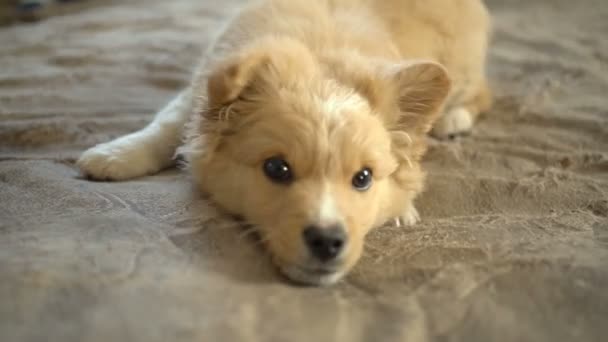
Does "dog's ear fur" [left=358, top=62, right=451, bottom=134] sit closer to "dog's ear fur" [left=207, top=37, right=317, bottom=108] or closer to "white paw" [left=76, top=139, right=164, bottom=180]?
"dog's ear fur" [left=207, top=37, right=317, bottom=108]

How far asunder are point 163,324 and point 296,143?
0.76 metres

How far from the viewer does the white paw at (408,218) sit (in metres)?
2.35

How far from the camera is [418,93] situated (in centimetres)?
236

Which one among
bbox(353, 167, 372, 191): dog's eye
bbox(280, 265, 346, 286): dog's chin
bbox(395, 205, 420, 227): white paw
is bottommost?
bbox(395, 205, 420, 227): white paw

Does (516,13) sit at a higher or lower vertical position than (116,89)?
higher

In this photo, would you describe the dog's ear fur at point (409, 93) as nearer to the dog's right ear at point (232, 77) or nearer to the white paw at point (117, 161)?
the dog's right ear at point (232, 77)

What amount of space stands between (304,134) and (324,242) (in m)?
0.39

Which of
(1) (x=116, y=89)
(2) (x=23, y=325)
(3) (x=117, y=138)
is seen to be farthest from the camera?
(1) (x=116, y=89)

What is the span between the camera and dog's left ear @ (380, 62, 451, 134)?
2281mm

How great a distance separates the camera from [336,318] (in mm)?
1620

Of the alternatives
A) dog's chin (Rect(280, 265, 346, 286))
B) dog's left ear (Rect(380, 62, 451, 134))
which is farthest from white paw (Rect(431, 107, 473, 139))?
dog's chin (Rect(280, 265, 346, 286))

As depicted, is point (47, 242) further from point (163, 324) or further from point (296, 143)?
point (296, 143)

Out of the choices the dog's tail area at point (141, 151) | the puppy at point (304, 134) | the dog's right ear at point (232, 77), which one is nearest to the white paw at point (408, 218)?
the puppy at point (304, 134)

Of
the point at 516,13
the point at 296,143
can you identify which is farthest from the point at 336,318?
the point at 516,13
